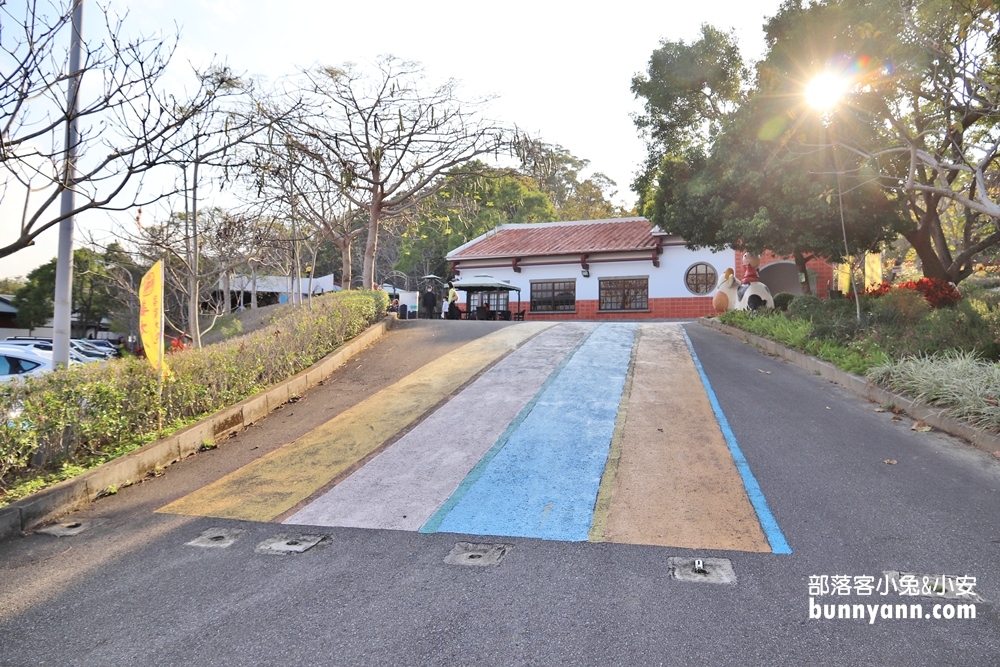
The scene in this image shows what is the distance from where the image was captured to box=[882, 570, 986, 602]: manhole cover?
10.5ft

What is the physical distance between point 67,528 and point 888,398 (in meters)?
8.49

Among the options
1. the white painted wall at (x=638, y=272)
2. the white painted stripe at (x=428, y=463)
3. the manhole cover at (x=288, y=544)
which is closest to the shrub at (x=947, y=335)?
the white painted stripe at (x=428, y=463)

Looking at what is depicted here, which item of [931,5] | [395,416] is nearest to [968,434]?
[395,416]

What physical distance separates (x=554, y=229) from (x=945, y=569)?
2660 centimetres

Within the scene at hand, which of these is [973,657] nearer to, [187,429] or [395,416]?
[395,416]

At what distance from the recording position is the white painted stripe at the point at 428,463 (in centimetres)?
466

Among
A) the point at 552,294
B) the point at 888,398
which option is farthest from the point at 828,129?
the point at 552,294

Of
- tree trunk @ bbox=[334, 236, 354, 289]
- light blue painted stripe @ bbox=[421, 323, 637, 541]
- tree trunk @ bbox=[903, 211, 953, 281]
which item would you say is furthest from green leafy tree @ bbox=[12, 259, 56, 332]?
tree trunk @ bbox=[903, 211, 953, 281]

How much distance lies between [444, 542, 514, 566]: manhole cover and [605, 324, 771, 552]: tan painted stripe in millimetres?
754

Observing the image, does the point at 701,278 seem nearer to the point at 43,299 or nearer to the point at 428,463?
the point at 428,463

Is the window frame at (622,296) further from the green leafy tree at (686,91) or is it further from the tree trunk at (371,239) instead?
the tree trunk at (371,239)

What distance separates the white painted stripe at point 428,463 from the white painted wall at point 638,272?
1705 cm

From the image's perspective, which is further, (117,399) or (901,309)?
(901,309)

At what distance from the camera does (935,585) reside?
10.8 feet
